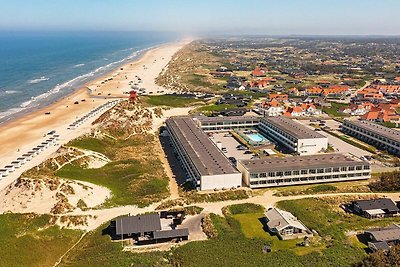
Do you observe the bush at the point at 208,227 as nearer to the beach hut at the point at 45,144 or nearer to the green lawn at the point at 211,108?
the beach hut at the point at 45,144

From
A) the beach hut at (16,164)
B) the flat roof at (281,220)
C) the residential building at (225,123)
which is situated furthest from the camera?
the residential building at (225,123)

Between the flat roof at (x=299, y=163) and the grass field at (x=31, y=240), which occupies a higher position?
the flat roof at (x=299, y=163)

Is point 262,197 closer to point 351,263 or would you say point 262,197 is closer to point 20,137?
point 351,263

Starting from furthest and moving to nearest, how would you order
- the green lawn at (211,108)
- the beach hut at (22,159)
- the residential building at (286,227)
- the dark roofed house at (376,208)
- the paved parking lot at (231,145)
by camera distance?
the green lawn at (211,108) < the paved parking lot at (231,145) < the beach hut at (22,159) < the dark roofed house at (376,208) < the residential building at (286,227)

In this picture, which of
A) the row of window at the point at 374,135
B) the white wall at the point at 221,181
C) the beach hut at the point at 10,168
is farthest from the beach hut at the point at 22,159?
the row of window at the point at 374,135

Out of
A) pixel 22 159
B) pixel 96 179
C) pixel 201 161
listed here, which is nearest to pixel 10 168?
pixel 22 159

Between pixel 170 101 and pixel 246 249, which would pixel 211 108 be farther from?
pixel 246 249
